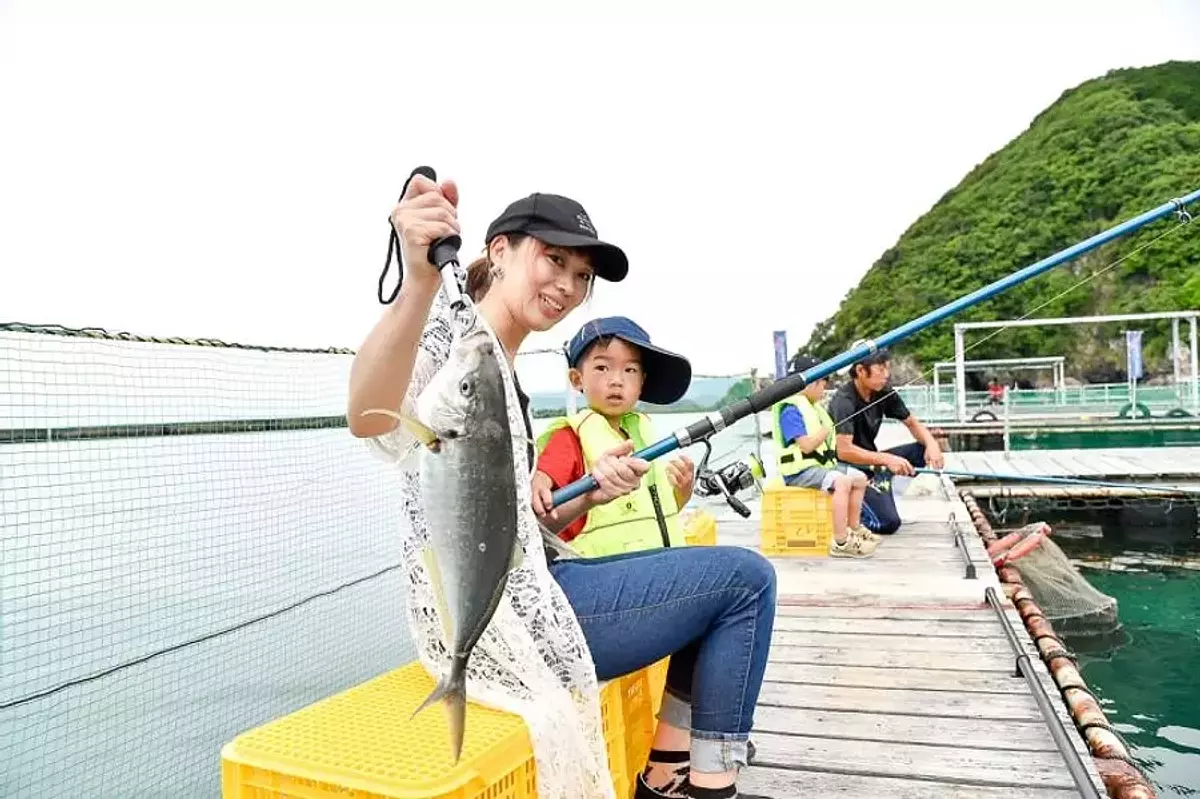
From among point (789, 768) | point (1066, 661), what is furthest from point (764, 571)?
point (1066, 661)

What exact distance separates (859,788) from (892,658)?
143 centimetres

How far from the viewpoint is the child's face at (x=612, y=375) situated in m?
2.68

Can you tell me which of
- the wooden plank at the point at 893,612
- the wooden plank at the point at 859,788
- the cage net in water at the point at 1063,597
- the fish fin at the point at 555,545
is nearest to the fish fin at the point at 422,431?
the fish fin at the point at 555,545

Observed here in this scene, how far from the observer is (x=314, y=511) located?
30.2 ft

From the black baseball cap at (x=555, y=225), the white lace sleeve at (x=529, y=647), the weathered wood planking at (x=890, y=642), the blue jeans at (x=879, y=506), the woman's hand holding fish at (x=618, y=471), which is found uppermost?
the black baseball cap at (x=555, y=225)

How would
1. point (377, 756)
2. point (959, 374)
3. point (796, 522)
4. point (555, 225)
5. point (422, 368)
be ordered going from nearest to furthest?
point (377, 756)
point (422, 368)
point (555, 225)
point (796, 522)
point (959, 374)

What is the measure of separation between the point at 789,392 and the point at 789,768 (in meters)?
1.37

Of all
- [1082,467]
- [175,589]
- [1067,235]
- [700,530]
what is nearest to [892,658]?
[700,530]

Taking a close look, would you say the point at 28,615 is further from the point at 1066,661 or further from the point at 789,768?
the point at 1066,661

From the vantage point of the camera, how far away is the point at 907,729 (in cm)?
316

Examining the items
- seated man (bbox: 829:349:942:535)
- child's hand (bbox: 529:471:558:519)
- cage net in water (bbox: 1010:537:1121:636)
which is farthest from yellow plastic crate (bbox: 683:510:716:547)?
cage net in water (bbox: 1010:537:1121:636)

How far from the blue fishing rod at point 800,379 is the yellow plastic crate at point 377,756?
27.0 inches

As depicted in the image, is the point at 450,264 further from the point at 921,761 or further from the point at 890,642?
the point at 890,642

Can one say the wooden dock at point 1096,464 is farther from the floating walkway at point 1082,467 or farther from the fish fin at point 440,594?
the fish fin at point 440,594
